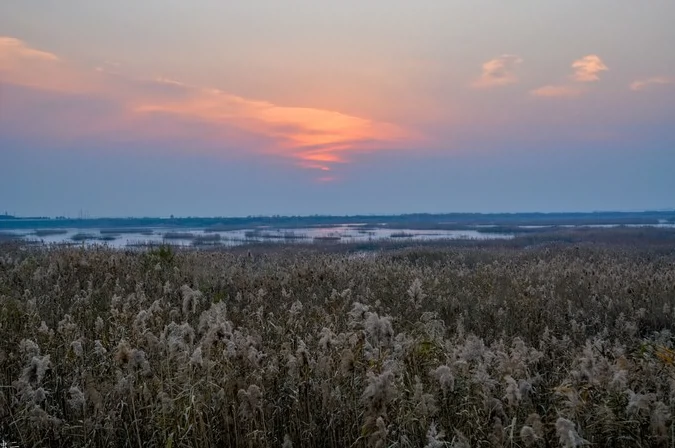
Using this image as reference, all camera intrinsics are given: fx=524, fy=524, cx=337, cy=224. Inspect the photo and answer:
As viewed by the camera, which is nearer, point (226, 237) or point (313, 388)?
point (313, 388)

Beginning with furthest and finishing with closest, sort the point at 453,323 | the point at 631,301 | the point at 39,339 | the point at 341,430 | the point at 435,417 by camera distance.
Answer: the point at 631,301, the point at 453,323, the point at 39,339, the point at 341,430, the point at 435,417

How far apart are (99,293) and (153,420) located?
6285 millimetres

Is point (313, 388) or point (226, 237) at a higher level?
point (313, 388)

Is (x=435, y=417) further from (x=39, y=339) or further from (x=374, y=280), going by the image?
(x=374, y=280)

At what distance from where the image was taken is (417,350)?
5.24 metres

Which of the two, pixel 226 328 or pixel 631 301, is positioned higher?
pixel 226 328

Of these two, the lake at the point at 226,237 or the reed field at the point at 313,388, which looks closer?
the reed field at the point at 313,388

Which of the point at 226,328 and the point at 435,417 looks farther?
the point at 226,328

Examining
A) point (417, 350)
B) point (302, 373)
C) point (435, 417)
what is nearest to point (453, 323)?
point (417, 350)

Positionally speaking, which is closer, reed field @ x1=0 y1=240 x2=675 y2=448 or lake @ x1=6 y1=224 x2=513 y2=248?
reed field @ x1=0 y1=240 x2=675 y2=448

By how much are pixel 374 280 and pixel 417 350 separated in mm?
7705

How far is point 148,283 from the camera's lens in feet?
36.0

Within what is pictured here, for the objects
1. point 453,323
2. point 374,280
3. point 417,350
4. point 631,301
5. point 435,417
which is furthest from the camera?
point 374,280

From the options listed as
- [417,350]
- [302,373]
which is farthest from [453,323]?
[302,373]
